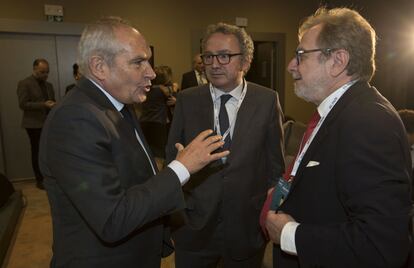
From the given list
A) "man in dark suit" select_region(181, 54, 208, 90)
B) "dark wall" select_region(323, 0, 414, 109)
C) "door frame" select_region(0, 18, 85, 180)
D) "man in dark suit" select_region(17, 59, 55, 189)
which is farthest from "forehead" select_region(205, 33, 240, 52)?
"dark wall" select_region(323, 0, 414, 109)

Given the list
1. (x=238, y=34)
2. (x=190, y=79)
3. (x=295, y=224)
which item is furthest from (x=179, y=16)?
(x=295, y=224)

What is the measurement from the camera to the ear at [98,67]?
1229 mm

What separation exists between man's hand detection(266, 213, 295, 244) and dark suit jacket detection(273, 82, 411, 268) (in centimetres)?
9

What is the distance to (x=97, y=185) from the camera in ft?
3.39

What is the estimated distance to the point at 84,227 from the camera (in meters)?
1.19

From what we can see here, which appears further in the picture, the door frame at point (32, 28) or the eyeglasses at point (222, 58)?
the door frame at point (32, 28)

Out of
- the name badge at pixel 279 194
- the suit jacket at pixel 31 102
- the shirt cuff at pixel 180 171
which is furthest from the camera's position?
the suit jacket at pixel 31 102

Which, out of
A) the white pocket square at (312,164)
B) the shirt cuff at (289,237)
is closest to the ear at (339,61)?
the white pocket square at (312,164)

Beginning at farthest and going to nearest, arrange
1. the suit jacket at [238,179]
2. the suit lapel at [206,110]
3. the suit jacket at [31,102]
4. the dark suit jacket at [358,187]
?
1. the suit jacket at [31,102]
2. the suit lapel at [206,110]
3. the suit jacket at [238,179]
4. the dark suit jacket at [358,187]

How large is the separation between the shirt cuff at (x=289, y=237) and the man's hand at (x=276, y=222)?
0.02 metres

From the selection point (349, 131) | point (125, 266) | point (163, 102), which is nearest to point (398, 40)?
point (163, 102)

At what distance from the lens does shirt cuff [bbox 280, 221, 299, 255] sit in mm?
1120

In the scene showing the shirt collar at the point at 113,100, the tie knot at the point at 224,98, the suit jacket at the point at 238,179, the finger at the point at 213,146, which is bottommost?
the suit jacket at the point at 238,179

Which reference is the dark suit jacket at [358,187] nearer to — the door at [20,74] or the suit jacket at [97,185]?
the suit jacket at [97,185]
